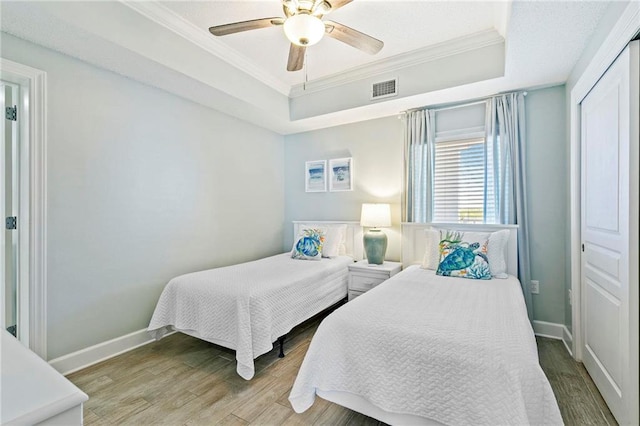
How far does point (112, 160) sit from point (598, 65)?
144 inches

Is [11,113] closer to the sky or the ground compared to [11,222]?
closer to the sky

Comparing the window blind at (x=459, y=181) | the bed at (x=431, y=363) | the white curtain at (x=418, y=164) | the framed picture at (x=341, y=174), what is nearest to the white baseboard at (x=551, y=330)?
the window blind at (x=459, y=181)

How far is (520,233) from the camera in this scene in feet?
9.81

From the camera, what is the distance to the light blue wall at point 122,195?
7.72 ft

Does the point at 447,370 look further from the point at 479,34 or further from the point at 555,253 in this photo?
the point at 479,34

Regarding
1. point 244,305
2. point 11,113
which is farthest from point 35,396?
point 11,113

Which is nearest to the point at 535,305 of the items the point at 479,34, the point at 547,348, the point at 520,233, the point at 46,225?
the point at 547,348

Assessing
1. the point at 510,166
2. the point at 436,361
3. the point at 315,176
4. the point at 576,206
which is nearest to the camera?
the point at 436,361

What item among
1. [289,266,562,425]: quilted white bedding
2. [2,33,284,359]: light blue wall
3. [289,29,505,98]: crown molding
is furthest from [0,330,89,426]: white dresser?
[289,29,505,98]: crown molding

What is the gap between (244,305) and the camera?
2262mm

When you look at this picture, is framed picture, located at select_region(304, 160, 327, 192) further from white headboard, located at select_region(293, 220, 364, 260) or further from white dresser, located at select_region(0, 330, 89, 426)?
white dresser, located at select_region(0, 330, 89, 426)

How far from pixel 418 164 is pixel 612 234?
192 centimetres

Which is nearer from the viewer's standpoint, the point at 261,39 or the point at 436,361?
the point at 436,361

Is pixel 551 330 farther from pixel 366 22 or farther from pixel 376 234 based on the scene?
pixel 366 22
